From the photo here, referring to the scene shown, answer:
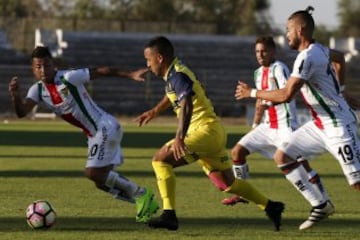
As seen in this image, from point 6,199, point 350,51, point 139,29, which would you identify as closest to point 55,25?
point 139,29

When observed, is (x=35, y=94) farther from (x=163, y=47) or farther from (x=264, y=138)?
(x=264, y=138)

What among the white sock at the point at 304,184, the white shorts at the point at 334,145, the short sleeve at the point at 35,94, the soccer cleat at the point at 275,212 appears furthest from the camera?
the short sleeve at the point at 35,94

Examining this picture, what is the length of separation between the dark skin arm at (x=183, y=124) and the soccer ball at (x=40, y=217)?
1600 mm

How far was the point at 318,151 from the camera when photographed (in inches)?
470

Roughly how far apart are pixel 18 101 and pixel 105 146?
1.10 meters

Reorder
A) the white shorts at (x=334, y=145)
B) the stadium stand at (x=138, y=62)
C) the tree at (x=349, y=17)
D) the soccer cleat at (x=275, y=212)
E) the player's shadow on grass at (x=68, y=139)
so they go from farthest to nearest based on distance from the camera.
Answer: the tree at (x=349, y=17) < the stadium stand at (x=138, y=62) < the player's shadow on grass at (x=68, y=139) < the soccer cleat at (x=275, y=212) < the white shorts at (x=334, y=145)

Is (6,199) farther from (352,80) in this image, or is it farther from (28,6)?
(28,6)

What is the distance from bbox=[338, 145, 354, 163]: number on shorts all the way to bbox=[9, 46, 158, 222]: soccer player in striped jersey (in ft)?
7.86

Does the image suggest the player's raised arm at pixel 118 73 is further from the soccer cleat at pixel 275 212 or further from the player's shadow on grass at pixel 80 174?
the player's shadow on grass at pixel 80 174

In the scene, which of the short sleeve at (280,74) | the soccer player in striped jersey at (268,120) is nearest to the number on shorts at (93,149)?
the soccer player in striped jersey at (268,120)

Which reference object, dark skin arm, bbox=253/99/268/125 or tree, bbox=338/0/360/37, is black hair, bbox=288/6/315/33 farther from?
tree, bbox=338/0/360/37

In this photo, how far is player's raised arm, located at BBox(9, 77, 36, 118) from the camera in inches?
493

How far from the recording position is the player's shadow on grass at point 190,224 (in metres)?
12.1

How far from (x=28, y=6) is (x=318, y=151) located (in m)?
66.3
